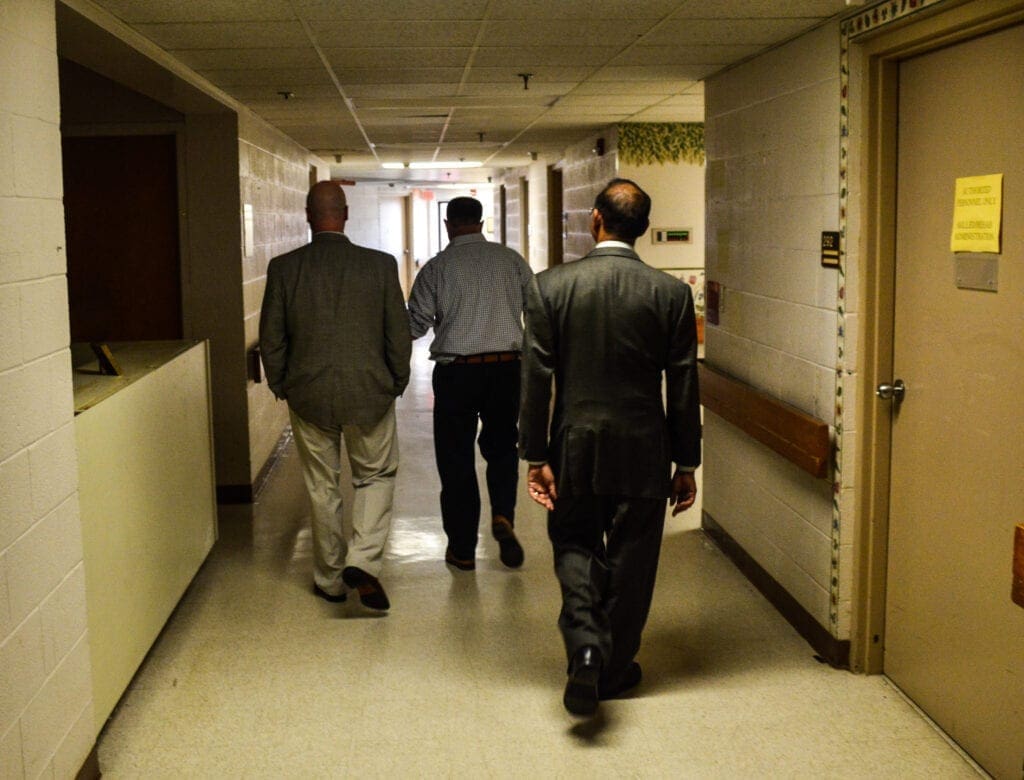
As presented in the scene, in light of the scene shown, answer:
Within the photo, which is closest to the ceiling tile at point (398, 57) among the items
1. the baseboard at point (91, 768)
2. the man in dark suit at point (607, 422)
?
the man in dark suit at point (607, 422)

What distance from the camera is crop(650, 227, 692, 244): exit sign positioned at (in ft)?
25.4

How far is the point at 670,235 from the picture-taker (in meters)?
7.78

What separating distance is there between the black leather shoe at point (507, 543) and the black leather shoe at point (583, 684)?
1.51 metres

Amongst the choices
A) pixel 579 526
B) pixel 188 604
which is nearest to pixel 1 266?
pixel 579 526

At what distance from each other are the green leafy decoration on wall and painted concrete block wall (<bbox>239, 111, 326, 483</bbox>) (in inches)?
89.6

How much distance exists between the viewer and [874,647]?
356 centimetres

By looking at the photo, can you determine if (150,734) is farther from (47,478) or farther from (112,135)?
(112,135)

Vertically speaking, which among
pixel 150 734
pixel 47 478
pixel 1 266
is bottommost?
pixel 150 734

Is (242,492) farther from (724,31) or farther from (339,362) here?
(724,31)

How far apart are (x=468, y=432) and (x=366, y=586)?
782 millimetres

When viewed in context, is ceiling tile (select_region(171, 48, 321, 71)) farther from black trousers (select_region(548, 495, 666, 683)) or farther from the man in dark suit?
black trousers (select_region(548, 495, 666, 683))

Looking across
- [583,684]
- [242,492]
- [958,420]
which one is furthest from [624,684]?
[242,492]

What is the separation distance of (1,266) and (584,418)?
153 centimetres

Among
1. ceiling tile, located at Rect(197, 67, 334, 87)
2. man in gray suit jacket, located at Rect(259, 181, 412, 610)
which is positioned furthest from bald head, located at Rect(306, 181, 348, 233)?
ceiling tile, located at Rect(197, 67, 334, 87)
